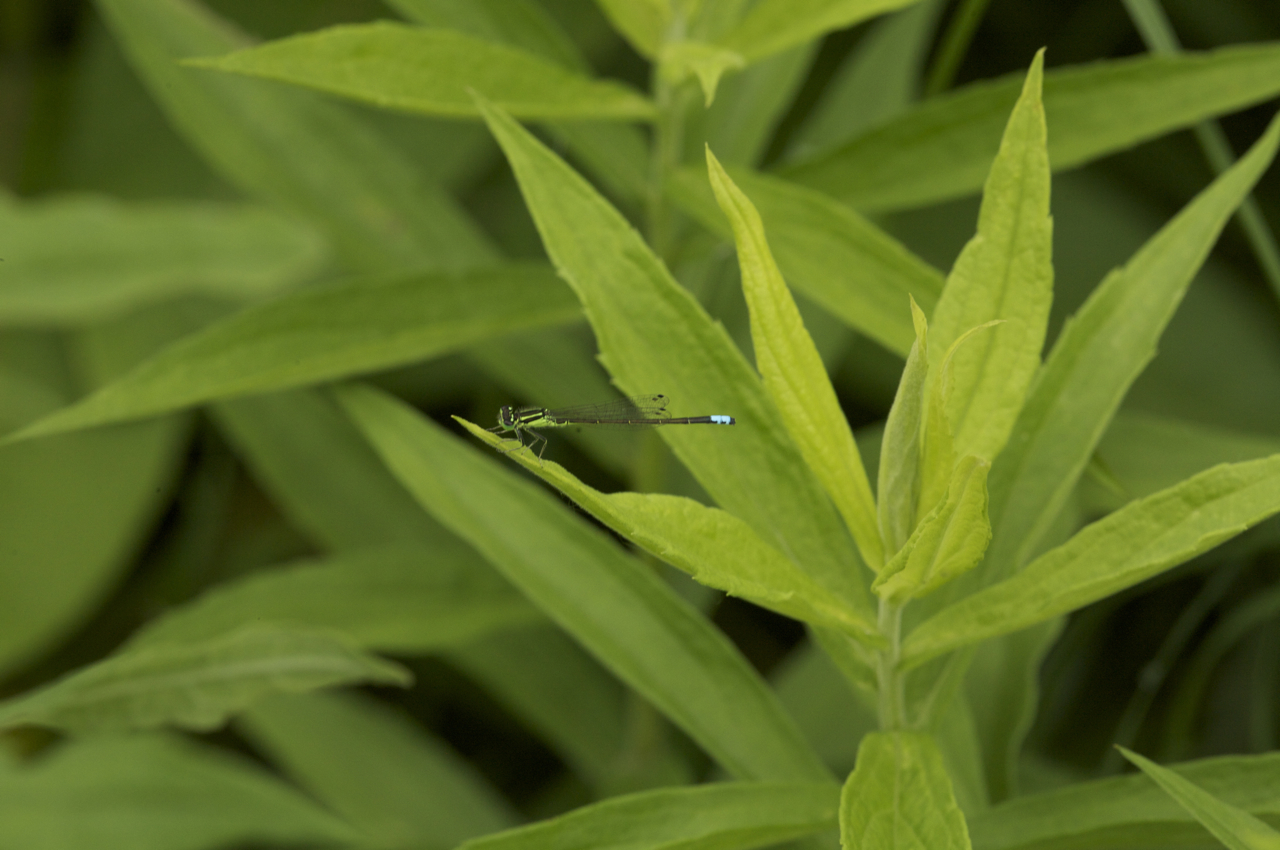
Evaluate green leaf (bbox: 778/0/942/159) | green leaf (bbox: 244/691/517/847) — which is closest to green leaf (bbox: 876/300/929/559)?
green leaf (bbox: 778/0/942/159)

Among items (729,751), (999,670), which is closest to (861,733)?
(999,670)

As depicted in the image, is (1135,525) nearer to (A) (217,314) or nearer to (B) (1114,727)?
(B) (1114,727)

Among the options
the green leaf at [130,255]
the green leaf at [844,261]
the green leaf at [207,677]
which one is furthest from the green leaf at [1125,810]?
the green leaf at [130,255]

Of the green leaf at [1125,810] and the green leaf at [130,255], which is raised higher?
the green leaf at [130,255]

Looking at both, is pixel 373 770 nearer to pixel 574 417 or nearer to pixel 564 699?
pixel 564 699

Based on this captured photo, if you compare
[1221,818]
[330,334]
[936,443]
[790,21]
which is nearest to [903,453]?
[936,443]

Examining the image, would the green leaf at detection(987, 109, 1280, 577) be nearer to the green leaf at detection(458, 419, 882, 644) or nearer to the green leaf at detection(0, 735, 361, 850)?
the green leaf at detection(458, 419, 882, 644)

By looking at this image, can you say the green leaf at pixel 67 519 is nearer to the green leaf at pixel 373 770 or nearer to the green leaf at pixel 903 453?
the green leaf at pixel 373 770
